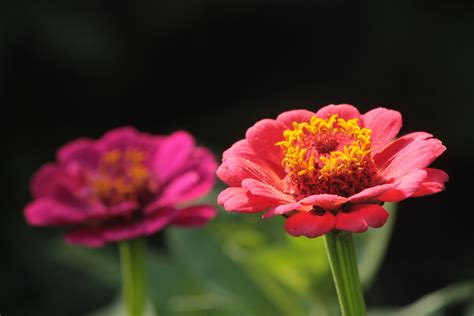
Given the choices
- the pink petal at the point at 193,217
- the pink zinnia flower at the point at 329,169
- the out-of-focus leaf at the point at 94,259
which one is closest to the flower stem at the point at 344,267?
the pink zinnia flower at the point at 329,169

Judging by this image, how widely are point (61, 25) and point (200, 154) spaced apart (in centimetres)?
79

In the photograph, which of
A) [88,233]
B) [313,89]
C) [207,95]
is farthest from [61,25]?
[88,233]

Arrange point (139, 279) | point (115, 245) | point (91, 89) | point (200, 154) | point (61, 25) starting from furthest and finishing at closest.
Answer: point (91, 89), point (115, 245), point (61, 25), point (200, 154), point (139, 279)

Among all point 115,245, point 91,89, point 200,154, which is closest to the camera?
point 200,154

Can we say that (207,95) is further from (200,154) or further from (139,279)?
(139,279)

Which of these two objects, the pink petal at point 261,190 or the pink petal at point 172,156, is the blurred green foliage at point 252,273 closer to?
the pink petal at point 172,156

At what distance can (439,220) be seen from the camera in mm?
1957

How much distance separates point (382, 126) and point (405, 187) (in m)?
0.15

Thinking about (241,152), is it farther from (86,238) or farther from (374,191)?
(86,238)

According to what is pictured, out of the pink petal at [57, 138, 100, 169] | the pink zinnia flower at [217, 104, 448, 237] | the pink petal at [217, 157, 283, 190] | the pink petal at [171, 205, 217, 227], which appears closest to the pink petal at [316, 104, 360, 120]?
the pink zinnia flower at [217, 104, 448, 237]

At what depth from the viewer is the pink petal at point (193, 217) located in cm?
98

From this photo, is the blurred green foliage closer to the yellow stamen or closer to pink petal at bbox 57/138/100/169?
pink petal at bbox 57/138/100/169

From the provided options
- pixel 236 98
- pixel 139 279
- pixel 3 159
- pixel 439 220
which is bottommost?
pixel 139 279

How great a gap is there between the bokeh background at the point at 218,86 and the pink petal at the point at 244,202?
90 cm
